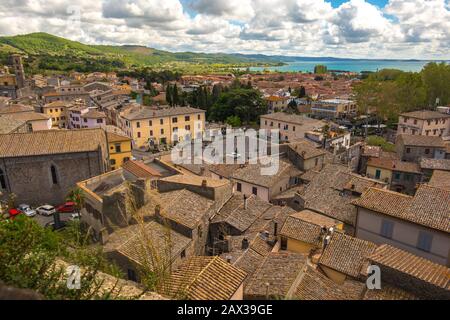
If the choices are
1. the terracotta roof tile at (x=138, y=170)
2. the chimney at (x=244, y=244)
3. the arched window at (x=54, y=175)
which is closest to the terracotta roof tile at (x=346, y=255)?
the chimney at (x=244, y=244)

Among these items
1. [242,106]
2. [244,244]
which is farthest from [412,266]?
[242,106]

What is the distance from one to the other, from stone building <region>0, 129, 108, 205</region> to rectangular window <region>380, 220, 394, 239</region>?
77.8 ft

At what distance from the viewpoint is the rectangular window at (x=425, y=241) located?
17125 millimetres

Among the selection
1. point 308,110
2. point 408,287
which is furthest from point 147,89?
point 408,287

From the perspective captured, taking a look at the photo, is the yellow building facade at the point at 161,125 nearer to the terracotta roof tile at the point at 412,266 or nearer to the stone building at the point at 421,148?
the stone building at the point at 421,148

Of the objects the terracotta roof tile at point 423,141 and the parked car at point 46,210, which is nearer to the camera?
the parked car at point 46,210

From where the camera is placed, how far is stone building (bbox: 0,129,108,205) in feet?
91.5

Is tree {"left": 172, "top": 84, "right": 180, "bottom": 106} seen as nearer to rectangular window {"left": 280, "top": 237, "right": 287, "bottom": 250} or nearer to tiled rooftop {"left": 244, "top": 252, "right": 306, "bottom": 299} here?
rectangular window {"left": 280, "top": 237, "right": 287, "bottom": 250}

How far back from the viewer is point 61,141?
29.4 m

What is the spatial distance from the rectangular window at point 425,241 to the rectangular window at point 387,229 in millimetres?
1427

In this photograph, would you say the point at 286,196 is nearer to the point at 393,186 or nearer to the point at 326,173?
the point at 326,173

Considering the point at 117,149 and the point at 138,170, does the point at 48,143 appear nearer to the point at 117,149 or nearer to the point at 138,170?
the point at 117,149

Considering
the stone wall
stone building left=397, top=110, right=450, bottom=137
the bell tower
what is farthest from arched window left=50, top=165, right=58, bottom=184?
the bell tower
